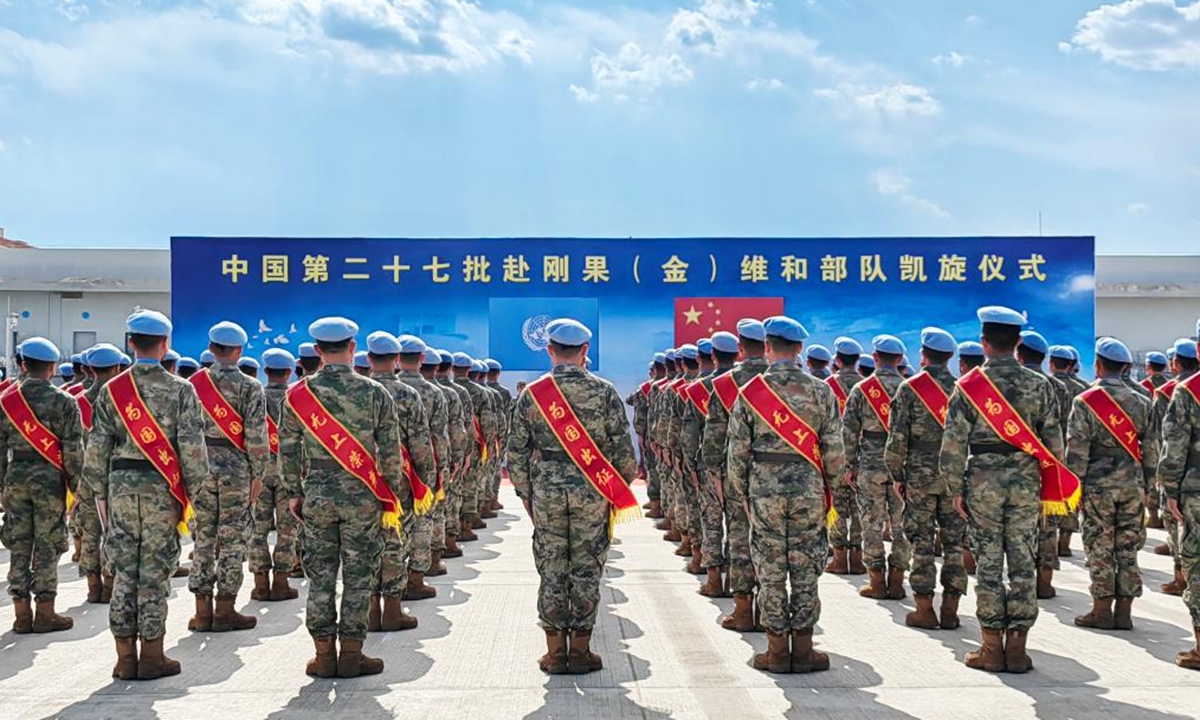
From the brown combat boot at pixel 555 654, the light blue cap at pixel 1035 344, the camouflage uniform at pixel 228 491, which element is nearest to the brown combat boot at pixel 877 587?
the light blue cap at pixel 1035 344

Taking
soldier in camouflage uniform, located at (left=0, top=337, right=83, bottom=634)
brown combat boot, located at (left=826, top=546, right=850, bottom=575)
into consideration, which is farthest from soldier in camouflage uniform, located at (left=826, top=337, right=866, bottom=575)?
soldier in camouflage uniform, located at (left=0, top=337, right=83, bottom=634)

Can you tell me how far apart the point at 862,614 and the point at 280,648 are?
12.4 ft

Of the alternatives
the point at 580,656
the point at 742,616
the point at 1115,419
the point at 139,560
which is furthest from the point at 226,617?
the point at 1115,419

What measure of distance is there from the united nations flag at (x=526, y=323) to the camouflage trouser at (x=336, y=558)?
13.9 m

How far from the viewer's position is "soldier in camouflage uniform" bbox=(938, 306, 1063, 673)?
5781 millimetres

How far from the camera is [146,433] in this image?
575 cm

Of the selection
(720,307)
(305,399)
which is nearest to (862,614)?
(305,399)

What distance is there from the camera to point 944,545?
703 cm

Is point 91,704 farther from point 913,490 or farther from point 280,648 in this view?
point 913,490

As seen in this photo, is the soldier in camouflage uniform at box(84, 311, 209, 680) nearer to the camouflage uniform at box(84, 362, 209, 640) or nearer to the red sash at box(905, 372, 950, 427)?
the camouflage uniform at box(84, 362, 209, 640)

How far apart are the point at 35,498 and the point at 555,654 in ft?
11.5

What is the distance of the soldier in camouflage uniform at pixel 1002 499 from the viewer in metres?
5.78

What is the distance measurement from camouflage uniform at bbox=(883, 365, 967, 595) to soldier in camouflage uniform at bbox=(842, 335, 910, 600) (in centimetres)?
90

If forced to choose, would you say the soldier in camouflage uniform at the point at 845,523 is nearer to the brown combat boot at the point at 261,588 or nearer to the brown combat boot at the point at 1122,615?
the brown combat boot at the point at 1122,615
